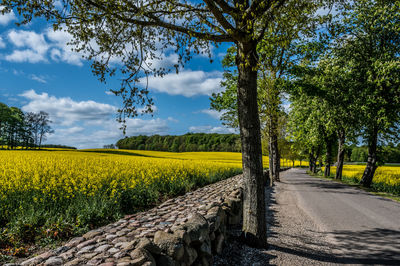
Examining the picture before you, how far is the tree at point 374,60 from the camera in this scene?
48.3ft

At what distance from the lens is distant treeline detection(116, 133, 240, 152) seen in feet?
255

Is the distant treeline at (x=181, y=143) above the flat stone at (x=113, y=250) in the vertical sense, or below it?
above

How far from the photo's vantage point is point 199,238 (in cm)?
382

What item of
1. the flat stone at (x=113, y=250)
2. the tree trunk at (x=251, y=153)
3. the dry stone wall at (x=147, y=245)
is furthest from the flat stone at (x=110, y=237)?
the tree trunk at (x=251, y=153)

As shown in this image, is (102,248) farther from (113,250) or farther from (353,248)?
(353,248)

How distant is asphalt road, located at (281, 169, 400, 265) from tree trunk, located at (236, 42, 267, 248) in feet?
5.57

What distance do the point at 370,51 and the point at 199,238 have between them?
65.0 ft

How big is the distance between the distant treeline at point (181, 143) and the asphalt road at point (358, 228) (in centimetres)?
6249

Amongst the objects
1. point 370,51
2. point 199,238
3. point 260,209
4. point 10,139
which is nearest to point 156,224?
point 199,238

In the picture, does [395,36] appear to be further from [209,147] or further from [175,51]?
[209,147]

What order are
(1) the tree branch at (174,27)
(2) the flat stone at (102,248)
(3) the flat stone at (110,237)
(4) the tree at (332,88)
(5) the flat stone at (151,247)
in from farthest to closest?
(4) the tree at (332,88)
(1) the tree branch at (174,27)
(3) the flat stone at (110,237)
(2) the flat stone at (102,248)
(5) the flat stone at (151,247)

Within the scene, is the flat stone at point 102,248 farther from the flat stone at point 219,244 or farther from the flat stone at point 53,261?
the flat stone at point 219,244

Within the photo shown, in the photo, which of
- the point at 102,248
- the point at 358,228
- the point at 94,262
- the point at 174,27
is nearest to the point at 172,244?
the point at 94,262

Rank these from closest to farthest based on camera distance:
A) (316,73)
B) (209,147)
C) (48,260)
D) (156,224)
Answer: (48,260)
(156,224)
(316,73)
(209,147)
